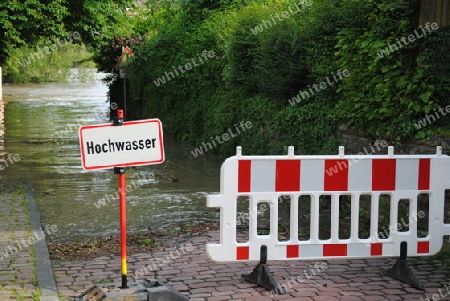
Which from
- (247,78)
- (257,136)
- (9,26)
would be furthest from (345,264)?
(9,26)

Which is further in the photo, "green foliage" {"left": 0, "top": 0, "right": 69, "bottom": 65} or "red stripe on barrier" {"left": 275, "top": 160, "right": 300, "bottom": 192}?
"green foliage" {"left": 0, "top": 0, "right": 69, "bottom": 65}

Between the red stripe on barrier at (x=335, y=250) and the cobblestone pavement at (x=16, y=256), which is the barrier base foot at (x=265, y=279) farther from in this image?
the cobblestone pavement at (x=16, y=256)

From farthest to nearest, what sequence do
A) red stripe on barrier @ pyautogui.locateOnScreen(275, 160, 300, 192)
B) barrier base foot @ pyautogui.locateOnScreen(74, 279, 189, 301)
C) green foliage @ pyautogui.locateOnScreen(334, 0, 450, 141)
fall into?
green foliage @ pyautogui.locateOnScreen(334, 0, 450, 141)
red stripe on barrier @ pyautogui.locateOnScreen(275, 160, 300, 192)
barrier base foot @ pyautogui.locateOnScreen(74, 279, 189, 301)

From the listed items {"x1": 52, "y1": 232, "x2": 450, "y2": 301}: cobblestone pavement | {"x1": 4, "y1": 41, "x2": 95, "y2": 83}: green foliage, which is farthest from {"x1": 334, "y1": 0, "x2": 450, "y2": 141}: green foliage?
{"x1": 4, "y1": 41, "x2": 95, "y2": 83}: green foliage

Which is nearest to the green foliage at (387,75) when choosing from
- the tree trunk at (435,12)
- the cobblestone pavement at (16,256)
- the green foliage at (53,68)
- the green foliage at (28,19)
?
the tree trunk at (435,12)

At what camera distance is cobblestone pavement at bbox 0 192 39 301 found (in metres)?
6.33

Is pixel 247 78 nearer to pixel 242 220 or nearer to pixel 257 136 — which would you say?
pixel 257 136

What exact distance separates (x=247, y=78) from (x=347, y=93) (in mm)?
5052

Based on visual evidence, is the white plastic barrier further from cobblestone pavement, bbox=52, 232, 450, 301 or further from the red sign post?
the red sign post

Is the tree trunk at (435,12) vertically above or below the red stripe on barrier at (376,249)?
above

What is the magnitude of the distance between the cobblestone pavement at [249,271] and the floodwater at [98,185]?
1722mm

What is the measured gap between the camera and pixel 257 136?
14.5 m

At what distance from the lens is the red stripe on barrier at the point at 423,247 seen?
6.96 m

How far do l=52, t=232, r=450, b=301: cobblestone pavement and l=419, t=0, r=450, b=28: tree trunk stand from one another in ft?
9.87
